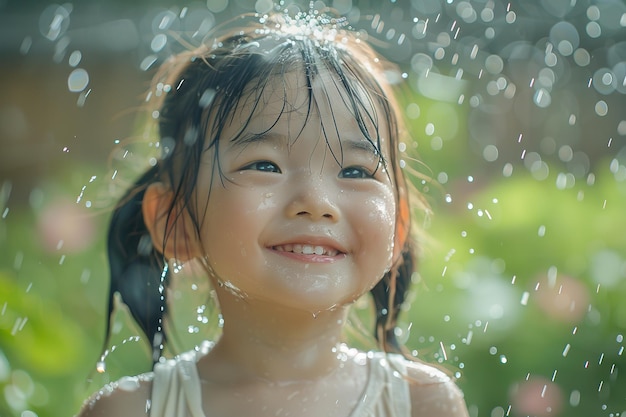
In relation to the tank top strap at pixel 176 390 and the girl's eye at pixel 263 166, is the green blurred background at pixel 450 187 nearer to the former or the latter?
the tank top strap at pixel 176 390

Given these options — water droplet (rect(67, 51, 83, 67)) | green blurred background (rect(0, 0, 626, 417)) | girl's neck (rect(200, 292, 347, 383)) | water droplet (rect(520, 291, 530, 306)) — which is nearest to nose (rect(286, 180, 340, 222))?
girl's neck (rect(200, 292, 347, 383))

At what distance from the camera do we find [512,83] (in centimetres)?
571

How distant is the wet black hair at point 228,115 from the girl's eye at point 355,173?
48 mm

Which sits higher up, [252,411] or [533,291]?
[252,411]

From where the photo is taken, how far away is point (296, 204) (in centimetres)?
193

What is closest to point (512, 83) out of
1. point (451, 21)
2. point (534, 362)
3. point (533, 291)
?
point (451, 21)

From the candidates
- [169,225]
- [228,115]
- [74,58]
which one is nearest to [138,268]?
[169,225]

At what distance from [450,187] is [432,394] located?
113 inches

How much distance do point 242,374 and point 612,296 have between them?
102 inches

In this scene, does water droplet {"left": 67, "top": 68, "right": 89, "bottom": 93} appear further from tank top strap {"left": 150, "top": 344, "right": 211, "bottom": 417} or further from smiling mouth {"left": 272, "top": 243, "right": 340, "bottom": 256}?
smiling mouth {"left": 272, "top": 243, "right": 340, "bottom": 256}

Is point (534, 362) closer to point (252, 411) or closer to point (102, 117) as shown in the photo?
point (252, 411)

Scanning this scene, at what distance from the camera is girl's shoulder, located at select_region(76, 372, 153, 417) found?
2123 mm

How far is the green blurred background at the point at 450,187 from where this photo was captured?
13.2 ft

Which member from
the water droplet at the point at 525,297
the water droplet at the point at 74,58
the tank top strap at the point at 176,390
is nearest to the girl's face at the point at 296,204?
the tank top strap at the point at 176,390
